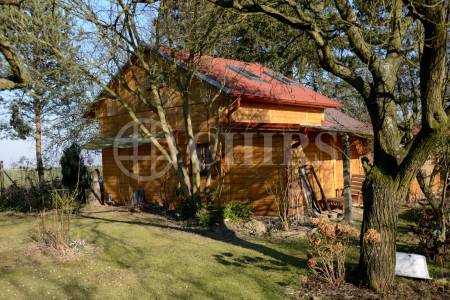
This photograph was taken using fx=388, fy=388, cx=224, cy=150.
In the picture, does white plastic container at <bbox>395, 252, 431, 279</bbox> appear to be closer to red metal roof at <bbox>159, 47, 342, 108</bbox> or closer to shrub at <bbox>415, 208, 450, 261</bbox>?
shrub at <bbox>415, 208, 450, 261</bbox>

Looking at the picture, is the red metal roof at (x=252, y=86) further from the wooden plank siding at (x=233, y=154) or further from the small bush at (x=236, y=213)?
the small bush at (x=236, y=213)

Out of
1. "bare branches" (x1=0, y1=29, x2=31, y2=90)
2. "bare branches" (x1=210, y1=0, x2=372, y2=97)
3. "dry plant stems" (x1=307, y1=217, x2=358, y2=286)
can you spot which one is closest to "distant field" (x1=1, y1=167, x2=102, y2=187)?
"bare branches" (x1=0, y1=29, x2=31, y2=90)

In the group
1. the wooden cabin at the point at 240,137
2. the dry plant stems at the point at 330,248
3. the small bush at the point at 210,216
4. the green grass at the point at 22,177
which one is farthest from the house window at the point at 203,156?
the dry plant stems at the point at 330,248

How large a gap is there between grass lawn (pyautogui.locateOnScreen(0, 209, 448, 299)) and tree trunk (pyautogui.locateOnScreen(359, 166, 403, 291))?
1.26 m

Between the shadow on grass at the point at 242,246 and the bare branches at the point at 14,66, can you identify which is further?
the shadow on grass at the point at 242,246

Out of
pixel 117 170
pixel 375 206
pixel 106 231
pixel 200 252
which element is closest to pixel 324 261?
pixel 375 206

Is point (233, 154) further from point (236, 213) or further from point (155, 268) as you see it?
point (155, 268)

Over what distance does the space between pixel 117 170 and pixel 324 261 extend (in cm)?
1414

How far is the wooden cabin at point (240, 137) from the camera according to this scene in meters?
12.6

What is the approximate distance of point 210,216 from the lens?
1138cm

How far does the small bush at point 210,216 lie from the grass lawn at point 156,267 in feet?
3.29

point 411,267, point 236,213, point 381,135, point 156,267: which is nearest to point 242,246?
point 156,267

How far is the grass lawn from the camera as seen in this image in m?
5.88

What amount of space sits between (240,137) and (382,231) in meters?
8.01
